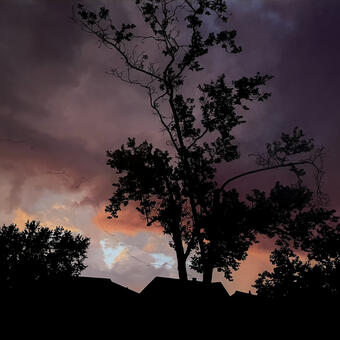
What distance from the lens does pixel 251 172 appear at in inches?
910

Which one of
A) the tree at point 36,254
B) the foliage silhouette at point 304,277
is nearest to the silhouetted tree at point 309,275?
the foliage silhouette at point 304,277

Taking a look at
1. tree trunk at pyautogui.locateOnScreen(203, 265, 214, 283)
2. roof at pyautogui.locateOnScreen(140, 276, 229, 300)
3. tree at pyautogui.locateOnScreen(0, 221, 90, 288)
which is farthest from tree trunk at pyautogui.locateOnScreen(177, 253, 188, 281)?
tree at pyautogui.locateOnScreen(0, 221, 90, 288)

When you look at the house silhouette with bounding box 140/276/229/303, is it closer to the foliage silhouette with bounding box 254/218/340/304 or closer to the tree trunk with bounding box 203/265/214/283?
the tree trunk with bounding box 203/265/214/283

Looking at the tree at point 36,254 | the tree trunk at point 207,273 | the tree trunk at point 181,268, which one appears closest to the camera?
the tree trunk at point 181,268

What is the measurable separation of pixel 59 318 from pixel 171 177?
41.3ft

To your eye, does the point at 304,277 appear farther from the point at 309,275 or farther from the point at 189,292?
the point at 189,292

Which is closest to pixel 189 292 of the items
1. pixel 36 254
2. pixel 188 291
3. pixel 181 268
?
pixel 188 291

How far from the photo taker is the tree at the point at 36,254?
129 feet

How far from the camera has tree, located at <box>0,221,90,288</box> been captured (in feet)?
129

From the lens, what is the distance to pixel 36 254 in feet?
137

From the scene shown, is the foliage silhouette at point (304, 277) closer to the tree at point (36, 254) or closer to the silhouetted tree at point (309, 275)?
the silhouetted tree at point (309, 275)

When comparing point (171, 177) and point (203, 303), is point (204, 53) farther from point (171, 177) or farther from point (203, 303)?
point (203, 303)

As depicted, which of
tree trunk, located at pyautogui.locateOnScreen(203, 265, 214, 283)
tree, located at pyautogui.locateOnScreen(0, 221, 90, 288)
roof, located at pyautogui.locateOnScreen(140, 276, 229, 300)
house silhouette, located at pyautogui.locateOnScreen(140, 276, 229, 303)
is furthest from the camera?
tree, located at pyautogui.locateOnScreen(0, 221, 90, 288)

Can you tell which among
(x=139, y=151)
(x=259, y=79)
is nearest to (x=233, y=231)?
(x=139, y=151)
